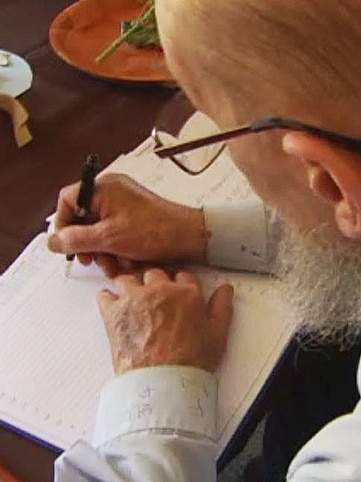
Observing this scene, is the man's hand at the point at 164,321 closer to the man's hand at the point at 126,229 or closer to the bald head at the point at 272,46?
the man's hand at the point at 126,229

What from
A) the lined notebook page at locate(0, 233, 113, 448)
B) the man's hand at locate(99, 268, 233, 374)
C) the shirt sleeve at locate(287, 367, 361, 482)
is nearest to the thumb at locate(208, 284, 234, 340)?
the man's hand at locate(99, 268, 233, 374)

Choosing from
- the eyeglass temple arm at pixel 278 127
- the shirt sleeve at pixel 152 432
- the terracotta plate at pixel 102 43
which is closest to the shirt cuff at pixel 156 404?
the shirt sleeve at pixel 152 432

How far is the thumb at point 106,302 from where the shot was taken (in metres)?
1.03

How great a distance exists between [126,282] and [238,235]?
143 millimetres

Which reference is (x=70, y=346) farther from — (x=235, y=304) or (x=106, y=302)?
(x=235, y=304)

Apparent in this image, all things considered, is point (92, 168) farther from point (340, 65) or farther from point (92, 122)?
point (340, 65)

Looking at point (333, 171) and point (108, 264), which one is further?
point (108, 264)

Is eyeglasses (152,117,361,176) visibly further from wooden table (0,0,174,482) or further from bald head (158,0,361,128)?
wooden table (0,0,174,482)

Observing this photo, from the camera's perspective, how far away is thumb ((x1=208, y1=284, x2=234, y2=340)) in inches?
40.3

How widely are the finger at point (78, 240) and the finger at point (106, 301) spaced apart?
0.06 m

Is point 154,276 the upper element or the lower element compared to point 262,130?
lower

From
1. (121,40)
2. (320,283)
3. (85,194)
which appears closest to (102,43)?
(121,40)

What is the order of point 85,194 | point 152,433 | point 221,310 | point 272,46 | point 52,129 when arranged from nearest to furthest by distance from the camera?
point 272,46 < point 152,433 < point 221,310 < point 85,194 < point 52,129

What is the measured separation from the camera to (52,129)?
1.33m
